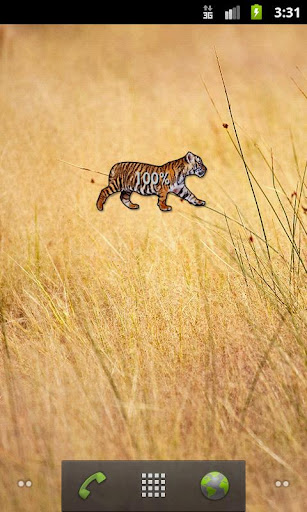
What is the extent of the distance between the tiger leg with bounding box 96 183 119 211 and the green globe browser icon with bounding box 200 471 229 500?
3.46ft

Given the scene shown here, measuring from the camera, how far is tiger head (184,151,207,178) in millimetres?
2502

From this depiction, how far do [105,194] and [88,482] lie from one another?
3.40 feet

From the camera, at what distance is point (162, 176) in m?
2.50

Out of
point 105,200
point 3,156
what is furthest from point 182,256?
point 3,156

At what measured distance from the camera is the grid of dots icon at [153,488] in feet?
6.72
